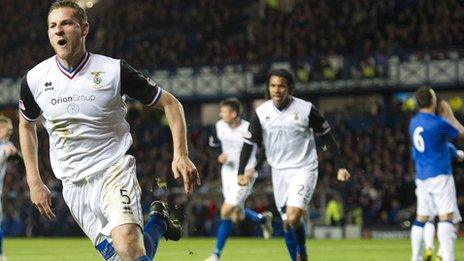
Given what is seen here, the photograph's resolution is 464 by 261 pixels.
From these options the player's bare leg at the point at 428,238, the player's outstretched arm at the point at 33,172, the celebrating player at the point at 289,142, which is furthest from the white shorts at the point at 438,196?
the player's outstretched arm at the point at 33,172

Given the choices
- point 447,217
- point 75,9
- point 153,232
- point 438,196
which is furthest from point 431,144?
point 75,9

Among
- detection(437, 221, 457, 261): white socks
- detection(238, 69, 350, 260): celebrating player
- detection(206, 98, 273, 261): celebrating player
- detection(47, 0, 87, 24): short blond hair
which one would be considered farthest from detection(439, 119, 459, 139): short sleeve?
detection(47, 0, 87, 24): short blond hair

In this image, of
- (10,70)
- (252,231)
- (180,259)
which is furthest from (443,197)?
Result: (10,70)

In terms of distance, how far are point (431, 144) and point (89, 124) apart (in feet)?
21.5

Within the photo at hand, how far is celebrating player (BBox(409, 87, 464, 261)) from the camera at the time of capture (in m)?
12.4

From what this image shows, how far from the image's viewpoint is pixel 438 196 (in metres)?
12.8

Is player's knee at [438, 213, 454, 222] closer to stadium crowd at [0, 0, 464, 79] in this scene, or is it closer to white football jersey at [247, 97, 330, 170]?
white football jersey at [247, 97, 330, 170]

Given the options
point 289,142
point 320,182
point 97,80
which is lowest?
point 320,182

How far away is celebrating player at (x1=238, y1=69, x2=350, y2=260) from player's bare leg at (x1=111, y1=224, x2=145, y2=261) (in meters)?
4.99

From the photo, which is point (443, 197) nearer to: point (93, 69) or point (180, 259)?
point (180, 259)

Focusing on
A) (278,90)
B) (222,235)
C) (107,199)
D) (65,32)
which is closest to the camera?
(65,32)

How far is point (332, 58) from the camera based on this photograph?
33.0 metres

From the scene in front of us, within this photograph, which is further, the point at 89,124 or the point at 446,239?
the point at 446,239

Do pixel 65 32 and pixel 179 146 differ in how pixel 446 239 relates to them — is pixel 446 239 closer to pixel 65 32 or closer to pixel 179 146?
pixel 179 146
